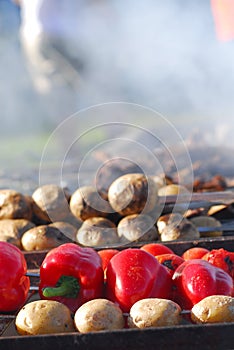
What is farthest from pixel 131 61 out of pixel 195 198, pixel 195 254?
pixel 195 254

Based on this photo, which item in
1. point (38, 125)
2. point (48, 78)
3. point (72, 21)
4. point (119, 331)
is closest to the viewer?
point (119, 331)

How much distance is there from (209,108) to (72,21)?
104 inches

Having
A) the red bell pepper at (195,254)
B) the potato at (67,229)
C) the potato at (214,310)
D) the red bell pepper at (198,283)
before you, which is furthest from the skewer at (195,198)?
the potato at (214,310)

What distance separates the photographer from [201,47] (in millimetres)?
7434

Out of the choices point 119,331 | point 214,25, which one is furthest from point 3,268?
point 214,25

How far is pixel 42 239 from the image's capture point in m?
3.38

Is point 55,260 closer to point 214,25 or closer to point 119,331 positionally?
point 119,331

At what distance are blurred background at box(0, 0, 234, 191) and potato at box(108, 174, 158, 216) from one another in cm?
149

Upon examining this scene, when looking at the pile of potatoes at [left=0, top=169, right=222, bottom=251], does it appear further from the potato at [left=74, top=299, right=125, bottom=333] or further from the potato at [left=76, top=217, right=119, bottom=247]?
the potato at [left=74, top=299, right=125, bottom=333]

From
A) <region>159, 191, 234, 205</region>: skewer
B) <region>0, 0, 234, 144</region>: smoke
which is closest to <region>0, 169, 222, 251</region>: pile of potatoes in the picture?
<region>159, 191, 234, 205</region>: skewer

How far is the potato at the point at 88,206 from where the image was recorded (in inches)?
146

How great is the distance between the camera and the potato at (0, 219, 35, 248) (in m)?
3.54

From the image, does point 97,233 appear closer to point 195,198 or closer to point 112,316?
point 195,198

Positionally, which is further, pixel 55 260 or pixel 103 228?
pixel 103 228
